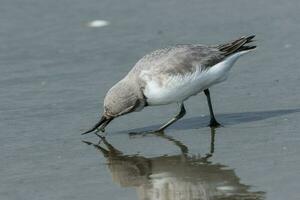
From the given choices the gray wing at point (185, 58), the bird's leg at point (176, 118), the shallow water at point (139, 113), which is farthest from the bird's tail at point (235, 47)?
the bird's leg at point (176, 118)

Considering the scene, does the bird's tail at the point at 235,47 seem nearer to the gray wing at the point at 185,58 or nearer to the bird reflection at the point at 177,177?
the gray wing at the point at 185,58

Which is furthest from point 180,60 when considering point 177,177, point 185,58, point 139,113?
point 177,177

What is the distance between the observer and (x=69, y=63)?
11.7m

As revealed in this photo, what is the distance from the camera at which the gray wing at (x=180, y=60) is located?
9.24 metres

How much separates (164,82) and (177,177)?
1813mm

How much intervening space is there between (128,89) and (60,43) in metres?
3.54

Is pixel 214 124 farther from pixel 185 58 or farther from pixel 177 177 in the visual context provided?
pixel 177 177

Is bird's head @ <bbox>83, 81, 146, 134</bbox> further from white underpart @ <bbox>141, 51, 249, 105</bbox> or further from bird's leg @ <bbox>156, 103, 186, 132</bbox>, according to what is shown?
bird's leg @ <bbox>156, 103, 186, 132</bbox>

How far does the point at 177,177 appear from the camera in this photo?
7.58 meters

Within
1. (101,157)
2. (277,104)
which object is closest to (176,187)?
(101,157)

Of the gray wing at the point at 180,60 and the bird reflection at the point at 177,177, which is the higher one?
the gray wing at the point at 180,60

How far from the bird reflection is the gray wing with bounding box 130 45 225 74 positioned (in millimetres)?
924

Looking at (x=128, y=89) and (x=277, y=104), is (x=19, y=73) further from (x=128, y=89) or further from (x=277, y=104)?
(x=277, y=104)

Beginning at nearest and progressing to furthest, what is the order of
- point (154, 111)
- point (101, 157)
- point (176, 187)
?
point (176, 187)
point (101, 157)
point (154, 111)
